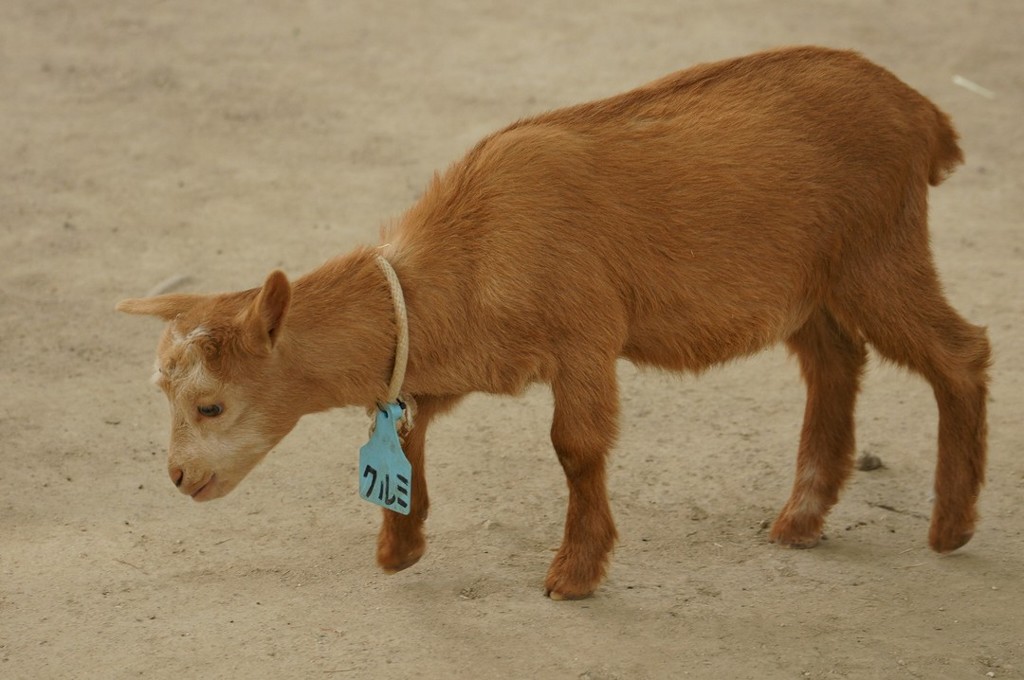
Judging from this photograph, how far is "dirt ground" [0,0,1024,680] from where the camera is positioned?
4484 millimetres

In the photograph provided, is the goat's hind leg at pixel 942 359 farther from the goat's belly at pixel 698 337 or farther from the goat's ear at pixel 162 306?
the goat's ear at pixel 162 306

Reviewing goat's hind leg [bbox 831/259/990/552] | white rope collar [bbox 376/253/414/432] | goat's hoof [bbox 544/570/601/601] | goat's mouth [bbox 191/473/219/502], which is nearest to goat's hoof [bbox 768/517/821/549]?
goat's hind leg [bbox 831/259/990/552]

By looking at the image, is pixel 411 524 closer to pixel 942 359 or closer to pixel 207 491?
pixel 207 491

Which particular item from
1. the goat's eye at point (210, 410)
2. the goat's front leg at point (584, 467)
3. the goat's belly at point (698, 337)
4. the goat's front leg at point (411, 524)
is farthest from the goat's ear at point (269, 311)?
the goat's belly at point (698, 337)

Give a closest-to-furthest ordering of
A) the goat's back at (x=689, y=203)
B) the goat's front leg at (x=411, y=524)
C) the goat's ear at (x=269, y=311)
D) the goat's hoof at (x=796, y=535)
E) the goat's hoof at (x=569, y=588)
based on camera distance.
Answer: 1. the goat's ear at (x=269, y=311)
2. the goat's back at (x=689, y=203)
3. the goat's hoof at (x=569, y=588)
4. the goat's front leg at (x=411, y=524)
5. the goat's hoof at (x=796, y=535)

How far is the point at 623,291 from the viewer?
461cm

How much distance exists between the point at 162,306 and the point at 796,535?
241 centimetres

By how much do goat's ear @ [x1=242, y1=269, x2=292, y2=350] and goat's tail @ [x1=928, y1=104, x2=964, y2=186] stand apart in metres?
2.40

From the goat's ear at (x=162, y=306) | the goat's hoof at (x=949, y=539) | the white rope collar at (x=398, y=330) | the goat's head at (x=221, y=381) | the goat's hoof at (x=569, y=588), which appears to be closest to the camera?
the goat's head at (x=221, y=381)

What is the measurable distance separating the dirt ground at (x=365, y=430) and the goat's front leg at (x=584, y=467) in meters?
0.11

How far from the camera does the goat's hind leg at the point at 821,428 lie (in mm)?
5180

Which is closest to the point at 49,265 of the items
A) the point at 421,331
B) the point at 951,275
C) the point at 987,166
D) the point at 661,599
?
the point at 421,331

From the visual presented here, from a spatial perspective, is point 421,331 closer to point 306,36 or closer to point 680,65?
point 680,65

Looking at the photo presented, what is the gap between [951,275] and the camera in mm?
7246
